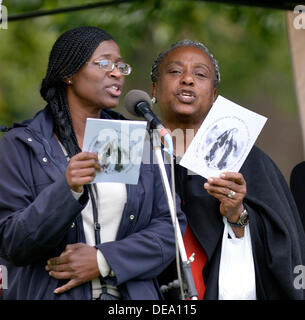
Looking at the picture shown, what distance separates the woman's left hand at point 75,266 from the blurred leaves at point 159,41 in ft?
13.7

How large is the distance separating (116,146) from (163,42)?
6.98m

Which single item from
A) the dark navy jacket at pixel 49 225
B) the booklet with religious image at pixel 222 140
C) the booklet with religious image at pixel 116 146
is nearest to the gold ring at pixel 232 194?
the booklet with religious image at pixel 222 140

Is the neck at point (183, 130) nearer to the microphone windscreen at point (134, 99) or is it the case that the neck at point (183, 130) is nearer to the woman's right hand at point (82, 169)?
the microphone windscreen at point (134, 99)

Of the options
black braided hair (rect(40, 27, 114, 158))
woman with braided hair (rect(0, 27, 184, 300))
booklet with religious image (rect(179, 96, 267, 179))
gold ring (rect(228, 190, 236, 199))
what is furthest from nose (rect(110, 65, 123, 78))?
gold ring (rect(228, 190, 236, 199))

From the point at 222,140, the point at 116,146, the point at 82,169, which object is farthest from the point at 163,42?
the point at 82,169

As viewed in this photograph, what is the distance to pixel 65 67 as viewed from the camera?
388cm

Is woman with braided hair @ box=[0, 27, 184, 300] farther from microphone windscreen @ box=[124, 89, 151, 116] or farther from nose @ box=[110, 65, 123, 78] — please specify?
microphone windscreen @ box=[124, 89, 151, 116]

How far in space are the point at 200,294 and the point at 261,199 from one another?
2.18 feet

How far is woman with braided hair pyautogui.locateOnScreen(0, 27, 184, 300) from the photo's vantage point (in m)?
3.34

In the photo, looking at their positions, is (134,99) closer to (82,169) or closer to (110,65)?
(110,65)

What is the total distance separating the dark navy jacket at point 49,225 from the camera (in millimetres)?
3328

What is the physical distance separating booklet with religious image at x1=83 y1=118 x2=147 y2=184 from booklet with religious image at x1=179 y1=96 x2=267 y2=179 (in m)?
0.45

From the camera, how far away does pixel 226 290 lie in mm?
3984
